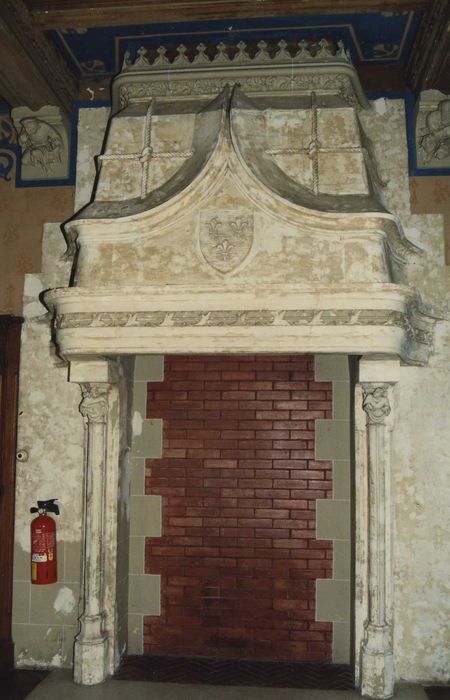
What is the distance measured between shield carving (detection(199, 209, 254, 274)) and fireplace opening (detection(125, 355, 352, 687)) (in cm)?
103

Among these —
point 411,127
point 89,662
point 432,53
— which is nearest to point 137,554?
point 89,662

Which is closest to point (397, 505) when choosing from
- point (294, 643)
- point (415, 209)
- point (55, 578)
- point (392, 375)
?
point (392, 375)

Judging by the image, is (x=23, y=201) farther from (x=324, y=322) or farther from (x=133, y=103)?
(x=324, y=322)

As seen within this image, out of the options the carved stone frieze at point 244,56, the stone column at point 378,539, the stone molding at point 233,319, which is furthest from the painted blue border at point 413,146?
the stone column at point 378,539

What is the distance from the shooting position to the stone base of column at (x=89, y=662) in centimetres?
362

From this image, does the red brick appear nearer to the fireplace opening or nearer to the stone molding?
the fireplace opening

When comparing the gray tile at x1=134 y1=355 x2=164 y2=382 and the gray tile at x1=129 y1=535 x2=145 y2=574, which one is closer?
the gray tile at x1=129 y1=535 x2=145 y2=574

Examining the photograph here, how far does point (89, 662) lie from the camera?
11.9 ft

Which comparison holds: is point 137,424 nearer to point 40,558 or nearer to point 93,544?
point 93,544

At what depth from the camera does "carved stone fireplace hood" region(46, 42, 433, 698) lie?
3.26 meters

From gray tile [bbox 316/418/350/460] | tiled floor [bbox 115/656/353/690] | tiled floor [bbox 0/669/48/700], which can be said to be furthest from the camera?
gray tile [bbox 316/418/350/460]

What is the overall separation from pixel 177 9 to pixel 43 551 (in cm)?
320

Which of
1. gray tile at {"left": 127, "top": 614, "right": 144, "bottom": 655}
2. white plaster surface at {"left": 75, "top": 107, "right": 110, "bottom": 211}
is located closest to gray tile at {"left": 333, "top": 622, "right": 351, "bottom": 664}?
gray tile at {"left": 127, "top": 614, "right": 144, "bottom": 655}

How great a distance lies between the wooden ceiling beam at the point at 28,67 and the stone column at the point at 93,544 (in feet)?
6.25
